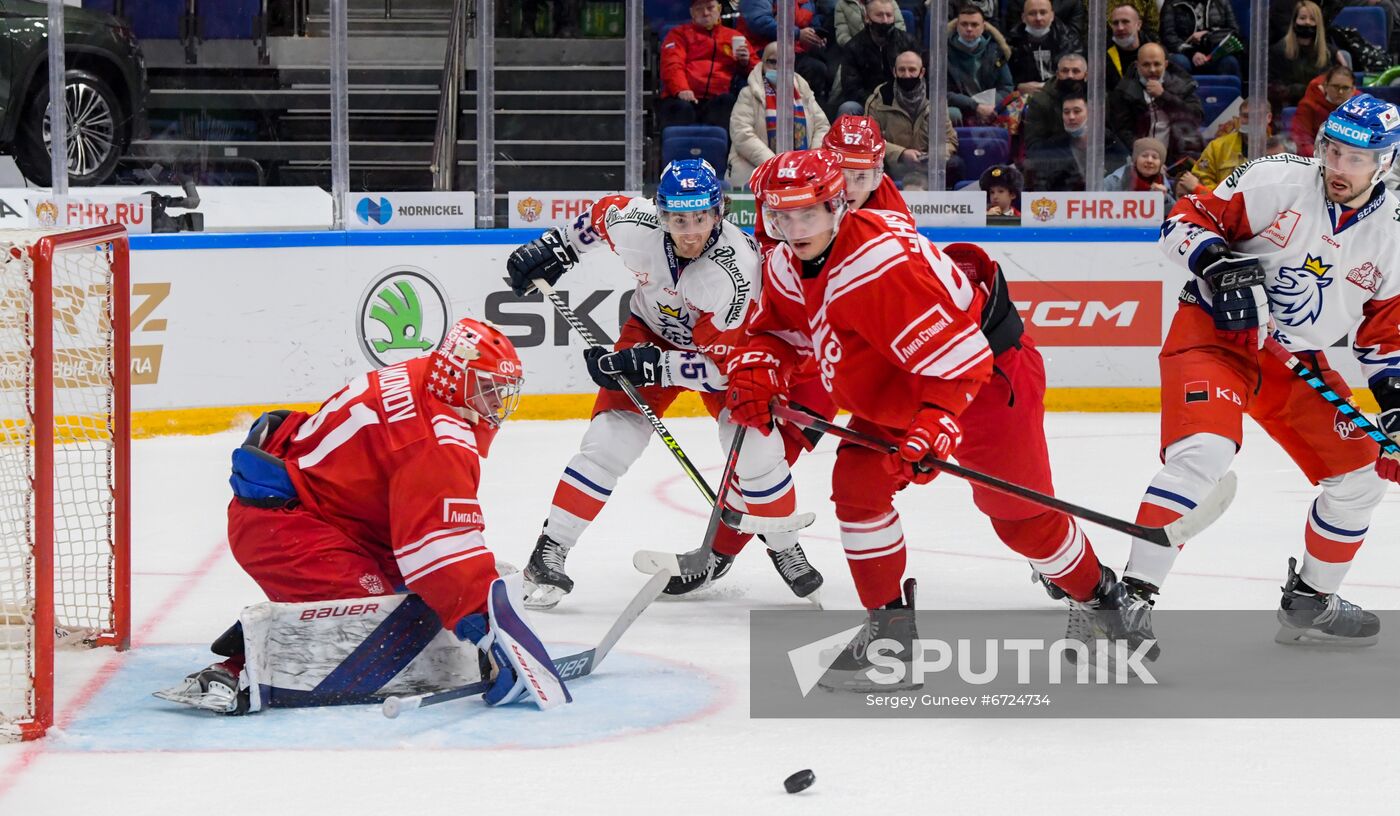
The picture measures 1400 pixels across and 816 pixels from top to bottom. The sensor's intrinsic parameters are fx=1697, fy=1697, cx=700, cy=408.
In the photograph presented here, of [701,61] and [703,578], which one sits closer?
[703,578]

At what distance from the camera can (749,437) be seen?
3.82 metres

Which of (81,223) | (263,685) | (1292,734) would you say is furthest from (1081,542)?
(81,223)

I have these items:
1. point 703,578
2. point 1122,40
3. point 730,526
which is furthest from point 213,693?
point 1122,40

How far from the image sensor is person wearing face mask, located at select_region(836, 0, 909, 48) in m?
6.80

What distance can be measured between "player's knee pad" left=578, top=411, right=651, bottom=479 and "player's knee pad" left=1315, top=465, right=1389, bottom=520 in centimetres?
152

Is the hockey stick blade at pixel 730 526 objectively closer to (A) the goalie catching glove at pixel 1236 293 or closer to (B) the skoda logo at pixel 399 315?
(A) the goalie catching glove at pixel 1236 293

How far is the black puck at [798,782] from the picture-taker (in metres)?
2.60

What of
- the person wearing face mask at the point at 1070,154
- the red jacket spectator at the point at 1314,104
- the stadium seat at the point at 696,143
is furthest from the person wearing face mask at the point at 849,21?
the red jacket spectator at the point at 1314,104

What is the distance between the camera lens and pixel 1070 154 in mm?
6930

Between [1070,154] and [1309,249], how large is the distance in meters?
3.64

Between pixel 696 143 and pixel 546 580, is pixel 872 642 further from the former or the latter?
pixel 696 143

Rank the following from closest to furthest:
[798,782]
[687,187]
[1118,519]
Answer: [798,782], [1118,519], [687,187]

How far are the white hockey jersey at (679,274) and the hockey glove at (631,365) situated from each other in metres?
0.12

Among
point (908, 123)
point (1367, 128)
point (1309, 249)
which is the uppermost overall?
point (908, 123)
